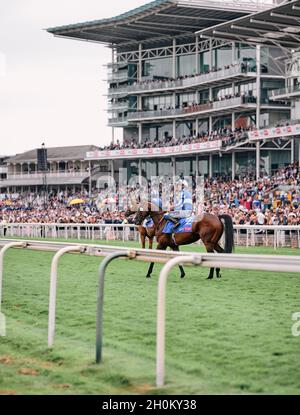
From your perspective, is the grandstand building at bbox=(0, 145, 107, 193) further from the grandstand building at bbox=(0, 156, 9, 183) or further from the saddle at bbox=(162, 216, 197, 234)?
the saddle at bbox=(162, 216, 197, 234)

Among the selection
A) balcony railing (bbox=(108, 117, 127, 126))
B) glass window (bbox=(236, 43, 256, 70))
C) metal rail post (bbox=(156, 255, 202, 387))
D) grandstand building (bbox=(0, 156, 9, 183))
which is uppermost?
glass window (bbox=(236, 43, 256, 70))

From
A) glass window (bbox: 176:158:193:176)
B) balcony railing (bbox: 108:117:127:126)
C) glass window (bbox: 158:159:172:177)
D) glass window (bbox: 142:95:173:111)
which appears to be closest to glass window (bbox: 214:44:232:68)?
glass window (bbox: 142:95:173:111)

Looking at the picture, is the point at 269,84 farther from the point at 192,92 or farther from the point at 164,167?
the point at 164,167

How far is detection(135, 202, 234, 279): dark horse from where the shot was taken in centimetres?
1338

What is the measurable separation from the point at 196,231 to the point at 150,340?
7310 mm

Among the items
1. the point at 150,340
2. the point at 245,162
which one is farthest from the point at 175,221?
the point at 245,162

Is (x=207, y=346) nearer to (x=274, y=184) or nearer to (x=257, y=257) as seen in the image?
(x=257, y=257)

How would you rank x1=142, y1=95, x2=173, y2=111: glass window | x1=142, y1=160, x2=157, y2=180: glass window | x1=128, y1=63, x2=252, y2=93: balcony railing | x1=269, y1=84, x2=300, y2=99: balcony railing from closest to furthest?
x1=269, y1=84, x2=300, y2=99: balcony railing, x1=128, y1=63, x2=252, y2=93: balcony railing, x1=142, y1=160, x2=157, y2=180: glass window, x1=142, y1=95, x2=173, y2=111: glass window

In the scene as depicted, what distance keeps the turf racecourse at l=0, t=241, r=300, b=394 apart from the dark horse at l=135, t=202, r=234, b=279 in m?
2.01

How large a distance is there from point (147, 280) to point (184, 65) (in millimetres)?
45225

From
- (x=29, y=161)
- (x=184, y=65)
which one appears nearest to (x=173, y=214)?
(x=184, y=65)

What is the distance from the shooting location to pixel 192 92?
180ft
